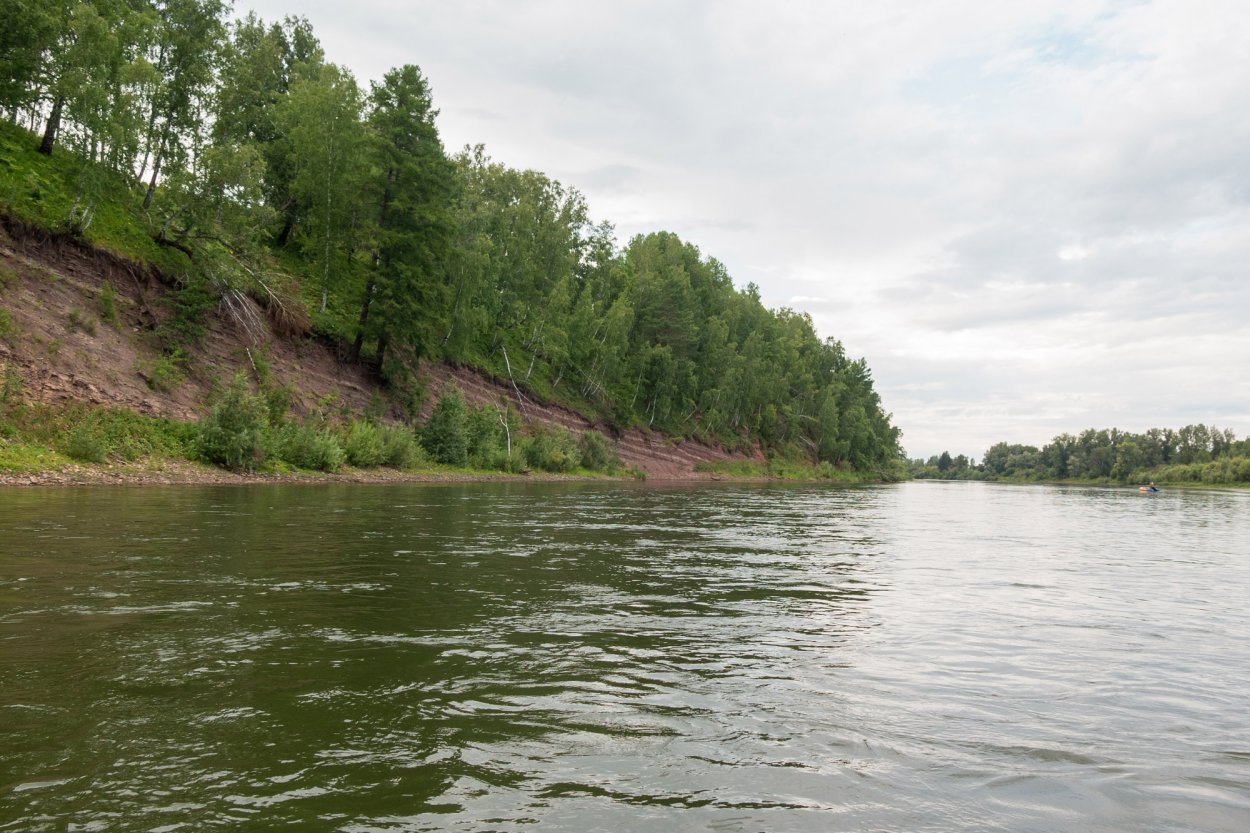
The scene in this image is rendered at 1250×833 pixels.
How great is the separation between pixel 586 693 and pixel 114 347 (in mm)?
36861

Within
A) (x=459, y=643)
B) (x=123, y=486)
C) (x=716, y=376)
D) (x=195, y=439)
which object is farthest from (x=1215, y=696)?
(x=716, y=376)

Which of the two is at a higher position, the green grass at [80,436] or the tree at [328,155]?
the tree at [328,155]

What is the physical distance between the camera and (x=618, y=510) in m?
30.1

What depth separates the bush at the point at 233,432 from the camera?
107ft

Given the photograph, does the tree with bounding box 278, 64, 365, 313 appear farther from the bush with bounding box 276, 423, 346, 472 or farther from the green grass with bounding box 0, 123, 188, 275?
the bush with bounding box 276, 423, 346, 472

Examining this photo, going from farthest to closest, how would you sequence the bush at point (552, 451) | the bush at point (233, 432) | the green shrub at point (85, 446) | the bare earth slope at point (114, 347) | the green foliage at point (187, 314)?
the bush at point (552, 451) < the green foliage at point (187, 314) < the bush at point (233, 432) < the bare earth slope at point (114, 347) < the green shrub at point (85, 446)

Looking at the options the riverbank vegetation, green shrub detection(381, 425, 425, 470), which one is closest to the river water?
the riverbank vegetation

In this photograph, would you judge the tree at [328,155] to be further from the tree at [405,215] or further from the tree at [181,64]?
the tree at [181,64]

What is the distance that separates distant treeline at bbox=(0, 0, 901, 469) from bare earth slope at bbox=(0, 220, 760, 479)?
1333mm

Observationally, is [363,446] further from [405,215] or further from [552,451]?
[552,451]

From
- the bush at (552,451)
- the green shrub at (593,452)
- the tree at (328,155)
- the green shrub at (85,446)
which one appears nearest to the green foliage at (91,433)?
the green shrub at (85,446)

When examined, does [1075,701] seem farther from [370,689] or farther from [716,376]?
[716,376]

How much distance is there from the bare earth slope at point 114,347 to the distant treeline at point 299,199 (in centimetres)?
133

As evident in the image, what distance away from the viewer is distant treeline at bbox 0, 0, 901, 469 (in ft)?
123
